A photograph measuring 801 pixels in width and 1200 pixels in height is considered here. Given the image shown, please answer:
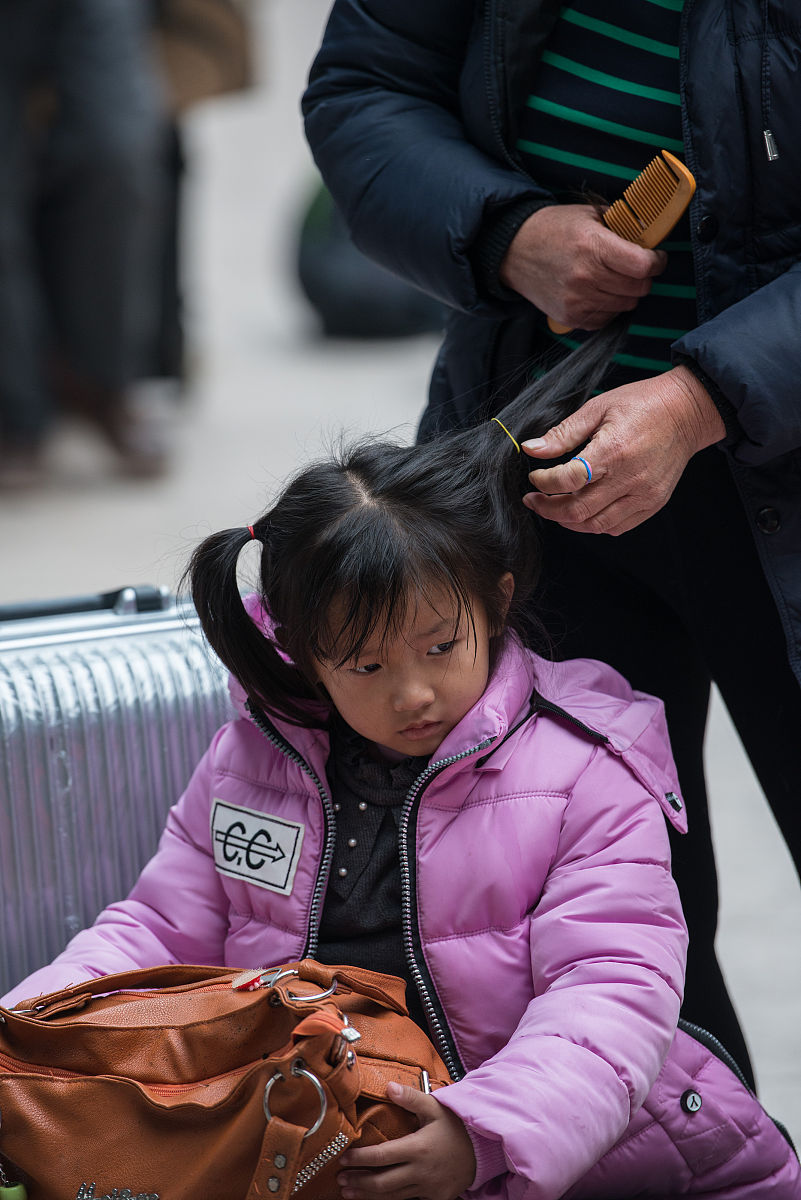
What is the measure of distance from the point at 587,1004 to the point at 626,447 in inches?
16.9

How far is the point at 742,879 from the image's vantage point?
2436 millimetres

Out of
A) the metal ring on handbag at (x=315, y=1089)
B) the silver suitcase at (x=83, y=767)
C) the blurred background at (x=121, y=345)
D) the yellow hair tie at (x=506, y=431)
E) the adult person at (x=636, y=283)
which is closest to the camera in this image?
the metal ring on handbag at (x=315, y=1089)

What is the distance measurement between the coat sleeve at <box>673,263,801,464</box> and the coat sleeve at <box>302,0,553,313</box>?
10.1 inches

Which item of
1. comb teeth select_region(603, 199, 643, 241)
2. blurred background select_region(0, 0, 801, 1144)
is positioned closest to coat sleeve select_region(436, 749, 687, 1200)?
comb teeth select_region(603, 199, 643, 241)

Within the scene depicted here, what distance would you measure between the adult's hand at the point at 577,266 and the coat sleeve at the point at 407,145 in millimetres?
44

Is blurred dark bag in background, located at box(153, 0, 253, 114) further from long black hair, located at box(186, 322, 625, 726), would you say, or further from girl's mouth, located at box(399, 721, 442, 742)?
girl's mouth, located at box(399, 721, 442, 742)

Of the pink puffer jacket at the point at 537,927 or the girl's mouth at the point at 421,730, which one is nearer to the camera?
the pink puffer jacket at the point at 537,927

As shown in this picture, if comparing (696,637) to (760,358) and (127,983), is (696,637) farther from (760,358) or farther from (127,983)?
(127,983)

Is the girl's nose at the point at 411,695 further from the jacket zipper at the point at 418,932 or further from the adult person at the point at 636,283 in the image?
the adult person at the point at 636,283

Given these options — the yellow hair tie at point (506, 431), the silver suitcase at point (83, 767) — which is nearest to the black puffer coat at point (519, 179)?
the yellow hair tie at point (506, 431)

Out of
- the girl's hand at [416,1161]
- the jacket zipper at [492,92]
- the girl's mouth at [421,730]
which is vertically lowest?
the girl's hand at [416,1161]

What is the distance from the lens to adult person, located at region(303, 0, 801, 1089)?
115cm

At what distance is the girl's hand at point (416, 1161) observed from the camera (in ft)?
3.56

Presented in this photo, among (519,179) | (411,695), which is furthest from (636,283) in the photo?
(411,695)
